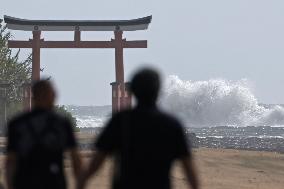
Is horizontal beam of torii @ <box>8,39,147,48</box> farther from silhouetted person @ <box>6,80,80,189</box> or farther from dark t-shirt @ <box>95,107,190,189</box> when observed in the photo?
dark t-shirt @ <box>95,107,190,189</box>

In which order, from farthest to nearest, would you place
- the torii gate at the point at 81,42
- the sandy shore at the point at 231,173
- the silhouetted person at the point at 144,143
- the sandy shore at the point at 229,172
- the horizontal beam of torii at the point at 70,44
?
the horizontal beam of torii at the point at 70,44, the torii gate at the point at 81,42, the sandy shore at the point at 231,173, the sandy shore at the point at 229,172, the silhouetted person at the point at 144,143

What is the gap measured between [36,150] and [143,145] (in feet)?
2.76

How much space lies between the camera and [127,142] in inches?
246

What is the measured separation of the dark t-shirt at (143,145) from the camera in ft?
20.4

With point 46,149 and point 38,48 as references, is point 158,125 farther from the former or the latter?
point 38,48

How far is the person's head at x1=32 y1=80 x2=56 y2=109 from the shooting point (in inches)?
268

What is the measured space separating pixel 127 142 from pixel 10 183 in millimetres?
986

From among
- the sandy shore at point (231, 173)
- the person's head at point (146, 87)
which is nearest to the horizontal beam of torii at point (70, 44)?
the sandy shore at point (231, 173)

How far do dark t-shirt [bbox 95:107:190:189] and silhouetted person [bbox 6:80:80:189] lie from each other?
47cm

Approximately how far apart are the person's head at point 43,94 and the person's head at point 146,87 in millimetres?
794

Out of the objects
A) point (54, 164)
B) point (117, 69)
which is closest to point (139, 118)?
point (54, 164)

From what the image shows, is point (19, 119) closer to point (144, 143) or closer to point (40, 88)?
point (40, 88)

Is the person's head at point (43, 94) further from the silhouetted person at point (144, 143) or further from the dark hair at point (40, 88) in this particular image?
the silhouetted person at point (144, 143)

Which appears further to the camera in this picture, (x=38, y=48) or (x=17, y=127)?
(x=38, y=48)
